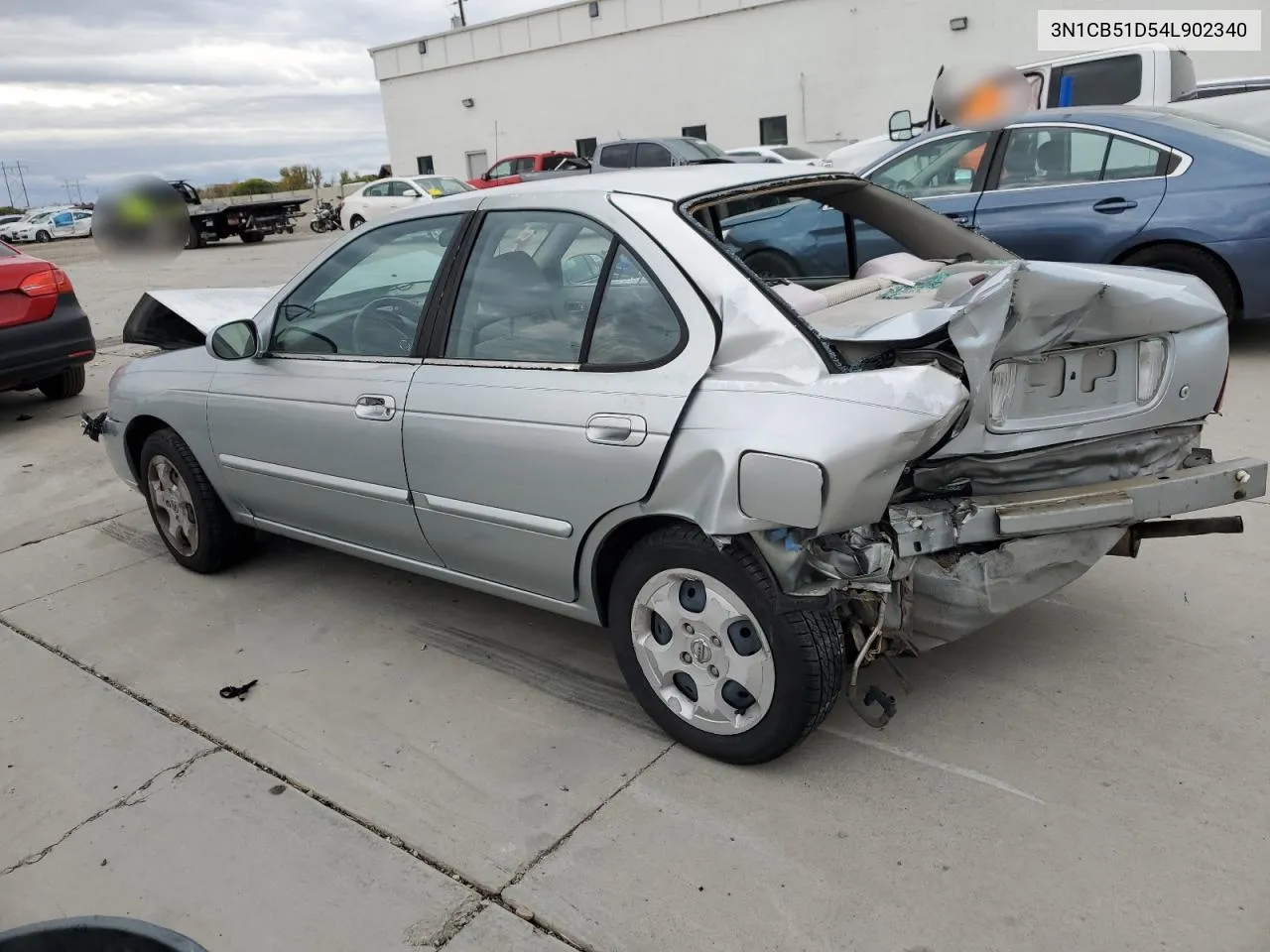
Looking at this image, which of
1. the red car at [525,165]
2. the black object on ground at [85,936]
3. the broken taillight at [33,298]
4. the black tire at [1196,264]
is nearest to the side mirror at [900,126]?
the black tire at [1196,264]

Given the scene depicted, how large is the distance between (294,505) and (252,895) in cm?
176

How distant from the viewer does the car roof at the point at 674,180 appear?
122 inches

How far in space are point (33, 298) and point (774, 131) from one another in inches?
947

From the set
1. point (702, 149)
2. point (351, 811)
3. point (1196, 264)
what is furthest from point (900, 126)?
point (702, 149)

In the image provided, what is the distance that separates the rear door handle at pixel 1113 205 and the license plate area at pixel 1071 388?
13.0 ft

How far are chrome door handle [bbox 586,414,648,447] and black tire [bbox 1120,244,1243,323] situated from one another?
482 cm

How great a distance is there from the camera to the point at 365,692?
3484mm

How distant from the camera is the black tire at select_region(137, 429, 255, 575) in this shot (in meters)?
4.37

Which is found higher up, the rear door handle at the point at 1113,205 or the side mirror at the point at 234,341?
the rear door handle at the point at 1113,205

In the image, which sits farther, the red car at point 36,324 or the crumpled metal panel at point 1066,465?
the red car at point 36,324

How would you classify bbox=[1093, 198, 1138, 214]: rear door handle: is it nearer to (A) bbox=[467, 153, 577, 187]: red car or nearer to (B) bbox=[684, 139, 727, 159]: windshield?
(B) bbox=[684, 139, 727, 159]: windshield

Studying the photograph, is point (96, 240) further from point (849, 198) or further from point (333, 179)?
point (333, 179)

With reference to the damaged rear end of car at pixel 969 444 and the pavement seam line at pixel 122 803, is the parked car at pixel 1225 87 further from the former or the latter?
the pavement seam line at pixel 122 803

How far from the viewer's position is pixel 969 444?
8.92ft
